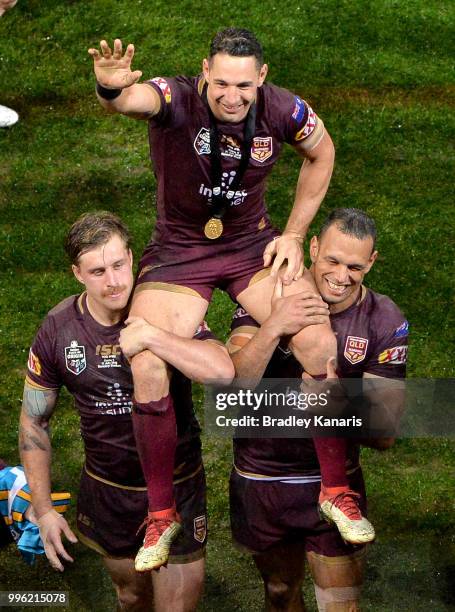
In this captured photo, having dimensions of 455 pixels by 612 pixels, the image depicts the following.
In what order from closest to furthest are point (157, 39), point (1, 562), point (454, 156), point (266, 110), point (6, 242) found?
point (266, 110)
point (1, 562)
point (6, 242)
point (454, 156)
point (157, 39)

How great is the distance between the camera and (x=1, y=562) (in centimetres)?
847

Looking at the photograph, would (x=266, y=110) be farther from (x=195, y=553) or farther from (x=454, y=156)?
(x=454, y=156)

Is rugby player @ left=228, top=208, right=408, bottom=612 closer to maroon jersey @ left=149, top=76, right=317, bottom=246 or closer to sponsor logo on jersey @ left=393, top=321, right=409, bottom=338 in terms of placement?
sponsor logo on jersey @ left=393, top=321, right=409, bottom=338

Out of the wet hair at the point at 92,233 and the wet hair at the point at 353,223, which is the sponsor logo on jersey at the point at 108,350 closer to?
the wet hair at the point at 92,233

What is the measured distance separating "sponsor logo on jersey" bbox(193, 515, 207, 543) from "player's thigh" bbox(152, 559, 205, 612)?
5.5 inches

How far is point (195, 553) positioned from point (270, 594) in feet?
1.84

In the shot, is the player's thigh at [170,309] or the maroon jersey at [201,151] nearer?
the player's thigh at [170,309]

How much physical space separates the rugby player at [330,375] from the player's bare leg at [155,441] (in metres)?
0.45

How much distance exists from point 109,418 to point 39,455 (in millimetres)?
447

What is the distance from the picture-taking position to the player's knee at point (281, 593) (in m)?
7.25

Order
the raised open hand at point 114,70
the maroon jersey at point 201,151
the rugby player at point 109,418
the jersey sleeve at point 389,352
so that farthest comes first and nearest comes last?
the maroon jersey at point 201,151, the jersey sleeve at point 389,352, the rugby player at point 109,418, the raised open hand at point 114,70

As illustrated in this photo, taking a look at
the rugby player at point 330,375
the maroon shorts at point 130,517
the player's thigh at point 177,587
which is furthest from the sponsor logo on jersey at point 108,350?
the player's thigh at point 177,587

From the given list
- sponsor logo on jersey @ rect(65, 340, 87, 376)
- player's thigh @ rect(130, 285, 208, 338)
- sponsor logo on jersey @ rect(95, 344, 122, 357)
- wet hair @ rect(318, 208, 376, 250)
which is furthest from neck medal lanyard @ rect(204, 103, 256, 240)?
sponsor logo on jersey @ rect(65, 340, 87, 376)

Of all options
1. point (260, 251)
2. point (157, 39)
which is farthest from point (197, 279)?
point (157, 39)
